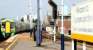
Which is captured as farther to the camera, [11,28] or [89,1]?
[11,28]

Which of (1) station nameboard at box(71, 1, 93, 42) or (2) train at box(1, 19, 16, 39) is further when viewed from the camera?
(2) train at box(1, 19, 16, 39)

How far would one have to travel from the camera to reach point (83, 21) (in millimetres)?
12242

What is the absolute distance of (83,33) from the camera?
12367 mm

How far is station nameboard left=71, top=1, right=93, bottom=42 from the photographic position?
1137cm

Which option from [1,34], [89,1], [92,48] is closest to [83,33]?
[89,1]

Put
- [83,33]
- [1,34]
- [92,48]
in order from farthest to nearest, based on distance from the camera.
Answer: [1,34] < [92,48] < [83,33]

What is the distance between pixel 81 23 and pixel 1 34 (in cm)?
5003

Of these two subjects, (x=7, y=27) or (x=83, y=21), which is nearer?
(x=83, y=21)

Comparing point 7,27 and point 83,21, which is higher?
point 83,21

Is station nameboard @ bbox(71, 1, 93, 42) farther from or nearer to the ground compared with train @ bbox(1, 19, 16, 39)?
farther from the ground

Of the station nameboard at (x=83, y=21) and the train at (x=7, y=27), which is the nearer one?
the station nameboard at (x=83, y=21)

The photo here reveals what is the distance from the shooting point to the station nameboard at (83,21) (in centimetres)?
1137

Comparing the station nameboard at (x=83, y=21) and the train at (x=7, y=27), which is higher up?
the station nameboard at (x=83, y=21)

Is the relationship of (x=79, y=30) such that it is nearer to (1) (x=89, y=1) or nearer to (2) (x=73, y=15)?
(2) (x=73, y=15)
